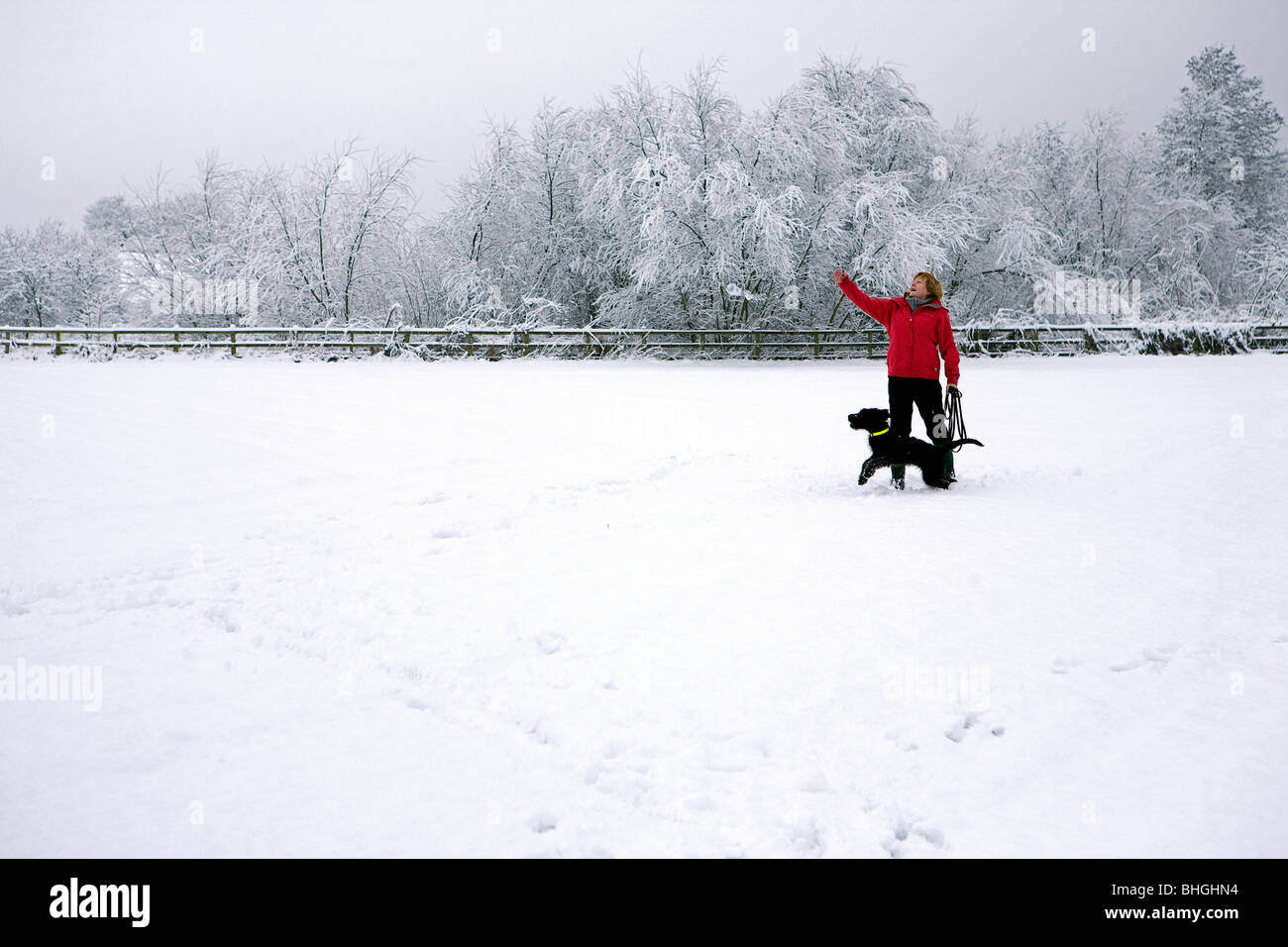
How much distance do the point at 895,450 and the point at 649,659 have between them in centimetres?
382

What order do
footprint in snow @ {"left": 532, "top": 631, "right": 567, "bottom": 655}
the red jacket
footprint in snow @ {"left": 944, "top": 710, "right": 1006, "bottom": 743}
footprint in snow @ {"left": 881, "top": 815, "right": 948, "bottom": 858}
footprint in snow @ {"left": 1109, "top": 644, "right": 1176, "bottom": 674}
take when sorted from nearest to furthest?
footprint in snow @ {"left": 881, "top": 815, "right": 948, "bottom": 858} < footprint in snow @ {"left": 944, "top": 710, "right": 1006, "bottom": 743} < footprint in snow @ {"left": 1109, "top": 644, "right": 1176, "bottom": 674} < footprint in snow @ {"left": 532, "top": 631, "right": 567, "bottom": 655} < the red jacket

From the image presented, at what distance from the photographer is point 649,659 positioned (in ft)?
11.7

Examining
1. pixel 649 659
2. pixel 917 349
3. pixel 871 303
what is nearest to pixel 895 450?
pixel 917 349

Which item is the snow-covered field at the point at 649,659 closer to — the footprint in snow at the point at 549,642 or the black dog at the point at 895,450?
the footprint in snow at the point at 549,642

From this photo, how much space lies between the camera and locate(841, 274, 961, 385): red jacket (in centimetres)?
662

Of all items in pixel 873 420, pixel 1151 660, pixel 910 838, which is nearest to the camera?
pixel 910 838

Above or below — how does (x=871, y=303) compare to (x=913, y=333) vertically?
above

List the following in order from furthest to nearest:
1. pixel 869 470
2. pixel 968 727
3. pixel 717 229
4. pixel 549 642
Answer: pixel 717 229
pixel 869 470
pixel 549 642
pixel 968 727

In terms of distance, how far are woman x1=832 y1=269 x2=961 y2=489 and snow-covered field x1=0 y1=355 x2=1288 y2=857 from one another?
64 centimetres

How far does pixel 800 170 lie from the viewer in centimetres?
2739

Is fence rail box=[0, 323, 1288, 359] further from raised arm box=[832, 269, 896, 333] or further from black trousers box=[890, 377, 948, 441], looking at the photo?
black trousers box=[890, 377, 948, 441]

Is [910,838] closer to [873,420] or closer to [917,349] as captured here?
[873,420]

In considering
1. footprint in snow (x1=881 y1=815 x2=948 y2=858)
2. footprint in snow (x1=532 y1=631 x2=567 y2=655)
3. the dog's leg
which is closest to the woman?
the dog's leg
